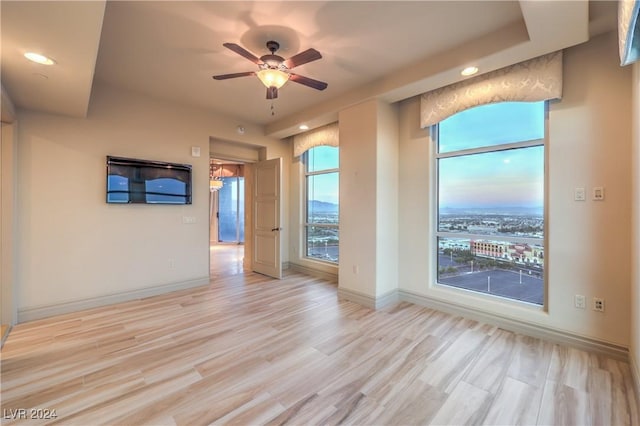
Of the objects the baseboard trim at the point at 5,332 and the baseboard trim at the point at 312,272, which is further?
the baseboard trim at the point at 312,272

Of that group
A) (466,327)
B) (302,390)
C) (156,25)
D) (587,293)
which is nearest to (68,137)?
(156,25)

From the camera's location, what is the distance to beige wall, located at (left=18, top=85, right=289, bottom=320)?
3119 millimetres

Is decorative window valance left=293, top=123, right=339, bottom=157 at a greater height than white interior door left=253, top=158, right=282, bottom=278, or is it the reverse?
decorative window valance left=293, top=123, right=339, bottom=157

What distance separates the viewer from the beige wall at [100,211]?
3119 millimetres

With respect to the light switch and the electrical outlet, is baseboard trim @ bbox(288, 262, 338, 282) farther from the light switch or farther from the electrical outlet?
the light switch

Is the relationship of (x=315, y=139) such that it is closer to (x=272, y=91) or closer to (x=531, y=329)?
(x=272, y=91)

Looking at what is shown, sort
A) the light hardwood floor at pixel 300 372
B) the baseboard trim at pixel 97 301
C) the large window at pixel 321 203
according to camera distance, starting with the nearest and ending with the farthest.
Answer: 1. the light hardwood floor at pixel 300 372
2. the baseboard trim at pixel 97 301
3. the large window at pixel 321 203

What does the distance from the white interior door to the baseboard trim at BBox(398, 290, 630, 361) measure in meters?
2.46

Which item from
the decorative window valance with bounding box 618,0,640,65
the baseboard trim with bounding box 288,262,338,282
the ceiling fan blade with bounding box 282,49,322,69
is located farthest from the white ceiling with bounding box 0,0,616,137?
the baseboard trim with bounding box 288,262,338,282

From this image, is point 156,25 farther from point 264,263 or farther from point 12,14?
point 264,263

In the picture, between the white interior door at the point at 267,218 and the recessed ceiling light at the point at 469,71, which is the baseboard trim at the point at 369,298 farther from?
the recessed ceiling light at the point at 469,71

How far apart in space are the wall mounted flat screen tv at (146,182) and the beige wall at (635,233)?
16.0 ft

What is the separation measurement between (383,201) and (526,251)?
5.29 feet

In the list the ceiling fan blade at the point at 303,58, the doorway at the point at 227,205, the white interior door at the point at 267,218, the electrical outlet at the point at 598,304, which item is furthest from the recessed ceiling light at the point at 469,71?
the doorway at the point at 227,205
